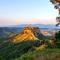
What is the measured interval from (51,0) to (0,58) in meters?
10.9

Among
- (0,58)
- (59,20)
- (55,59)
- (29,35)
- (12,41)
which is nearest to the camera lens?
(55,59)

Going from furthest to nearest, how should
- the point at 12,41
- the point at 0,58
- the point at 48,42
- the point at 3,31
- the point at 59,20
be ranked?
1. the point at 3,31
2. the point at 12,41
3. the point at 0,58
4. the point at 48,42
5. the point at 59,20

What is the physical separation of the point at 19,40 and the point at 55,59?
3388cm

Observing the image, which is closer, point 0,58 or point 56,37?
point 56,37

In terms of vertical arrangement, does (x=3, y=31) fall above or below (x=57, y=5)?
below

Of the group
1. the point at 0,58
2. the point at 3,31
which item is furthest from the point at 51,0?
the point at 3,31

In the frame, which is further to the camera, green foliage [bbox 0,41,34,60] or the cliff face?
the cliff face

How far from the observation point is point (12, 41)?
62.1m

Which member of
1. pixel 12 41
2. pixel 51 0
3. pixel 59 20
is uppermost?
pixel 51 0

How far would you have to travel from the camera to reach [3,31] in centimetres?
8481

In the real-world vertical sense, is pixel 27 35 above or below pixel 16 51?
above

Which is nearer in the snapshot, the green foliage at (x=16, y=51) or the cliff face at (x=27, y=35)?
the green foliage at (x=16, y=51)

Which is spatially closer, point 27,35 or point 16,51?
point 16,51

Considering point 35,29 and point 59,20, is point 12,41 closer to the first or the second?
point 35,29
